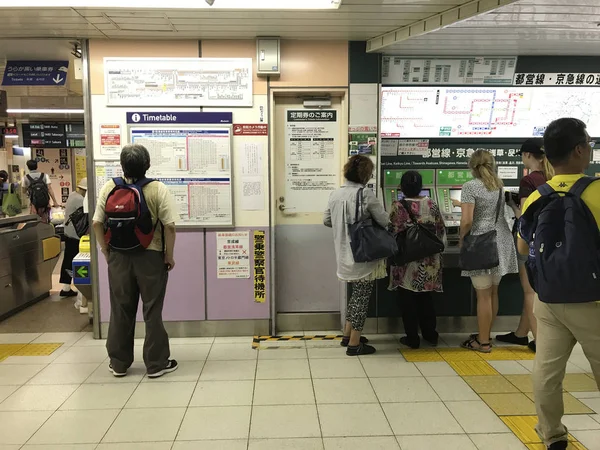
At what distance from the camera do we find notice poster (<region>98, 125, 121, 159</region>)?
379cm

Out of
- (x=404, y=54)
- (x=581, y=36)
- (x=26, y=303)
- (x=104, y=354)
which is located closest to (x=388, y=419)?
(x=104, y=354)

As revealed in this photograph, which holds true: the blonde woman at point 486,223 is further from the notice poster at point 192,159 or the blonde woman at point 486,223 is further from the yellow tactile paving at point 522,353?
the notice poster at point 192,159

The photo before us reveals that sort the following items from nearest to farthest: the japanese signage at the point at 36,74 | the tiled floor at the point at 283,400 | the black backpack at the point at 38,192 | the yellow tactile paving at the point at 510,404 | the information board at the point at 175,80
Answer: the tiled floor at the point at 283,400
the yellow tactile paving at the point at 510,404
the information board at the point at 175,80
the japanese signage at the point at 36,74
the black backpack at the point at 38,192

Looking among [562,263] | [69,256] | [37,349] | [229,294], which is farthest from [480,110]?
[69,256]

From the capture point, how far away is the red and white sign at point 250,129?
384cm

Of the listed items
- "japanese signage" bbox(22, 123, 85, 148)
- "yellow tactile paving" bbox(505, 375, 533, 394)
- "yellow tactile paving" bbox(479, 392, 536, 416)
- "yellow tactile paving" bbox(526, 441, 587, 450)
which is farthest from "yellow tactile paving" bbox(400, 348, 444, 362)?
"japanese signage" bbox(22, 123, 85, 148)

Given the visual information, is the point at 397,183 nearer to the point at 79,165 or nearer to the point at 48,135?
the point at 48,135

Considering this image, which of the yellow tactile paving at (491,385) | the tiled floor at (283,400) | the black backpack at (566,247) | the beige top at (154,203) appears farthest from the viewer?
the beige top at (154,203)

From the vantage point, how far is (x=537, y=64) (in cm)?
413

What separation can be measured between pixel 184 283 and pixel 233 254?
0.51 metres

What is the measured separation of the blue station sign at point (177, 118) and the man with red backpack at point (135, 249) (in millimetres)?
A: 787

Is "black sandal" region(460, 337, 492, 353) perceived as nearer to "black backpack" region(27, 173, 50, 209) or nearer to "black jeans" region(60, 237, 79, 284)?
"black jeans" region(60, 237, 79, 284)

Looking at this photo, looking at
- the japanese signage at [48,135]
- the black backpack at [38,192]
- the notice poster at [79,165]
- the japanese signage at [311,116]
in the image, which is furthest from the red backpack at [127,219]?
the notice poster at [79,165]

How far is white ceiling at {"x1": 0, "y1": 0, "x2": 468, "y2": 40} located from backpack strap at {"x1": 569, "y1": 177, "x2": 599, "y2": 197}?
162cm
